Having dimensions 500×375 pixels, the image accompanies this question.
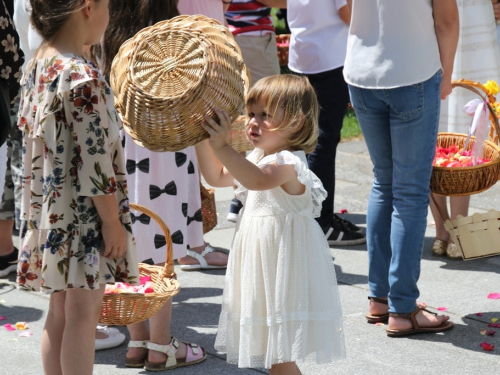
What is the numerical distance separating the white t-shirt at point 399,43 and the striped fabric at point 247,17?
2696 mm

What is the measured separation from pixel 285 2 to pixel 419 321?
3.03m

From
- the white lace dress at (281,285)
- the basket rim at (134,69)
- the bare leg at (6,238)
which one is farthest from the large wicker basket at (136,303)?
the bare leg at (6,238)

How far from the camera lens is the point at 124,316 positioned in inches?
141

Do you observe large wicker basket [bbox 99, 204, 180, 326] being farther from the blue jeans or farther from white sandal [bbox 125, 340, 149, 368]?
the blue jeans

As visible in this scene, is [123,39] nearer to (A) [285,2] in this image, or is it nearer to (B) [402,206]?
(B) [402,206]

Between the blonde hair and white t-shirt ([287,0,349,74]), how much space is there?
2310 mm

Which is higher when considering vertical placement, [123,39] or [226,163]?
[123,39]

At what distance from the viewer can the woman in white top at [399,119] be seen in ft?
12.9

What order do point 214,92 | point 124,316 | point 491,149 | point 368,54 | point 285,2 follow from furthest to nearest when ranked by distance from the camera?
1. point 285,2
2. point 491,149
3. point 368,54
4. point 124,316
5. point 214,92

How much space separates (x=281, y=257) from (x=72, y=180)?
819mm

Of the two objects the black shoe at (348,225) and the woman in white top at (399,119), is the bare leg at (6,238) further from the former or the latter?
the woman in white top at (399,119)

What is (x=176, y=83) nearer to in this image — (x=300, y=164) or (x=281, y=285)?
(x=300, y=164)

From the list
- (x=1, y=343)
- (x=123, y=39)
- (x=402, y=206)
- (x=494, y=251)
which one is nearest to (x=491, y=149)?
(x=494, y=251)

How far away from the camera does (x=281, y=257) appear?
323 cm
